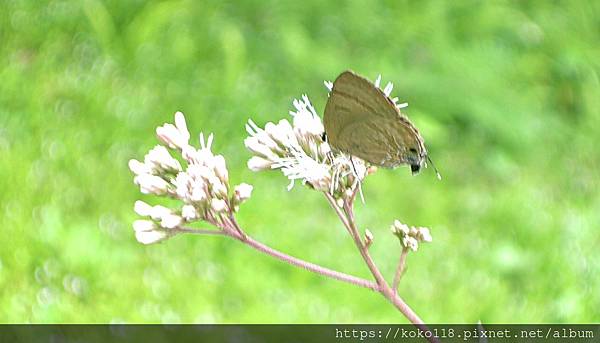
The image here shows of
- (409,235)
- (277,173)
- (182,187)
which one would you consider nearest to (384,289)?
(409,235)

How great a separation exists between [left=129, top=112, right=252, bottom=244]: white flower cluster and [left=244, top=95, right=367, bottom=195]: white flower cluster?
5 centimetres

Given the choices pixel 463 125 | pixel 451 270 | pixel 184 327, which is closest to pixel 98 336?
pixel 184 327

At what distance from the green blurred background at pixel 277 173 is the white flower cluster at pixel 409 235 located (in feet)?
3.88

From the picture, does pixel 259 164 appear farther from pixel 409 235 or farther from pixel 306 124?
pixel 409 235

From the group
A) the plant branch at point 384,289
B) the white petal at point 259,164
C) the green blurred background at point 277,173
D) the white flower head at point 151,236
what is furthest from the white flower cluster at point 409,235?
the green blurred background at point 277,173

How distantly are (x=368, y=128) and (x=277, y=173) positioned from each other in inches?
74.1

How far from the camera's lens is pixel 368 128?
1015 millimetres

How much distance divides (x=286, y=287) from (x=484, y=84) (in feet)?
3.66

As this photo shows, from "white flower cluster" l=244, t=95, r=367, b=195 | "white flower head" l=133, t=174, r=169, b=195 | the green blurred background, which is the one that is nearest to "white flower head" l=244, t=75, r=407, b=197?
"white flower cluster" l=244, t=95, r=367, b=195

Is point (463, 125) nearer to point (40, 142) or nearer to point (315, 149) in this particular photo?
point (40, 142)

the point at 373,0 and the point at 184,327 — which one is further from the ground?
the point at 373,0

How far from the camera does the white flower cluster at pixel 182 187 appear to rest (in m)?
1.02

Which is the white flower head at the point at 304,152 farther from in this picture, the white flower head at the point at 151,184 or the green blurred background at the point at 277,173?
the green blurred background at the point at 277,173

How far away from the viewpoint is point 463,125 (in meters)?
3.14
